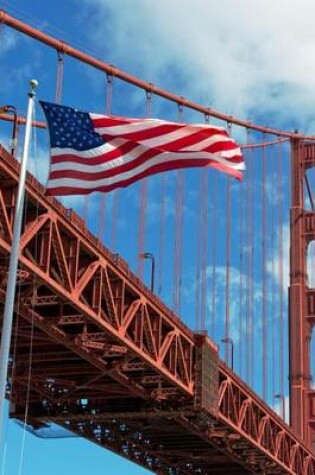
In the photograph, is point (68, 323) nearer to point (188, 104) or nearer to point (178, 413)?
point (178, 413)

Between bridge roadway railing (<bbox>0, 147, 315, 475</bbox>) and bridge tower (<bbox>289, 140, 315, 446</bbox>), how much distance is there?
2234 millimetres

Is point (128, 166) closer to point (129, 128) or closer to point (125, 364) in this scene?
point (129, 128)

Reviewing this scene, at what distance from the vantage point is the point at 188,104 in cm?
5241

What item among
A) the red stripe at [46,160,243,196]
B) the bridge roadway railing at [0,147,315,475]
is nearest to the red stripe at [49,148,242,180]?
the red stripe at [46,160,243,196]

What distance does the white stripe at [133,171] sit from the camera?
22.2 m

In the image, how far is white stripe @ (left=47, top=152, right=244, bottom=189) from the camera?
72.9 ft

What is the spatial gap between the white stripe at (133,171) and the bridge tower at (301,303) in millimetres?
39998

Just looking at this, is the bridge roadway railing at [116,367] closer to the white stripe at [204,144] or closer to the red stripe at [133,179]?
the red stripe at [133,179]

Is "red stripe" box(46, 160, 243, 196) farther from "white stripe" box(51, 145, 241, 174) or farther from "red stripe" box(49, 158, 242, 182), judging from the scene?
"white stripe" box(51, 145, 241, 174)

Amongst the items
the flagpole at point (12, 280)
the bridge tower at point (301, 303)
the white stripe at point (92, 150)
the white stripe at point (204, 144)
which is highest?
the bridge tower at point (301, 303)

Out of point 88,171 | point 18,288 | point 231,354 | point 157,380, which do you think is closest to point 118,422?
point 231,354

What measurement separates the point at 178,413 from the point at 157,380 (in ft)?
12.6

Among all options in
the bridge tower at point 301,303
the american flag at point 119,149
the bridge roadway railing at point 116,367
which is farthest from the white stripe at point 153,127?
the bridge tower at point 301,303

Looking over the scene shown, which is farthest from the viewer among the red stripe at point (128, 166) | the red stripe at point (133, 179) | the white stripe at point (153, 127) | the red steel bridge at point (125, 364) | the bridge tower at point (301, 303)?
the bridge tower at point (301, 303)
